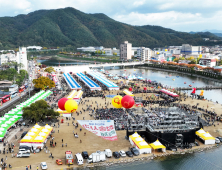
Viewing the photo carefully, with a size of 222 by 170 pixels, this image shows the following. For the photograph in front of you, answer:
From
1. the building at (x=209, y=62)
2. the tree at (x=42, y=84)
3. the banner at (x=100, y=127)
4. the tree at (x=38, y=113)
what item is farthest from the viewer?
the building at (x=209, y=62)

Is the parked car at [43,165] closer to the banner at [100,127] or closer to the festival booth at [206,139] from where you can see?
the banner at [100,127]

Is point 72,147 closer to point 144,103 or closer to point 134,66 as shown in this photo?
point 144,103

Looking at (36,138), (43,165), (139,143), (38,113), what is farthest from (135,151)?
Result: (38,113)

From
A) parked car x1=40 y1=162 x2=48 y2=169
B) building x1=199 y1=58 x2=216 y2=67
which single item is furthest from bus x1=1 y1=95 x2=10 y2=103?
building x1=199 y1=58 x2=216 y2=67

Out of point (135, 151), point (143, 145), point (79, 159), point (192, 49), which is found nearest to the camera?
point (79, 159)

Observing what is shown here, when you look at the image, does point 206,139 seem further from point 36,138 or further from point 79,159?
point 36,138

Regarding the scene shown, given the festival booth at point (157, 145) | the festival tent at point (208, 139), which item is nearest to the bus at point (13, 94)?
the festival booth at point (157, 145)

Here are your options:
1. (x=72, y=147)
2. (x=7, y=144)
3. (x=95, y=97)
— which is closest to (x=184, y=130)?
(x=72, y=147)

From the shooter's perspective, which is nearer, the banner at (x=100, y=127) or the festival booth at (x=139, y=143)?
the banner at (x=100, y=127)
